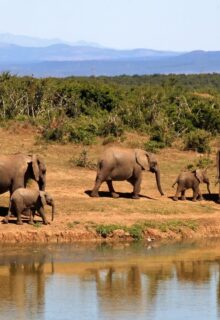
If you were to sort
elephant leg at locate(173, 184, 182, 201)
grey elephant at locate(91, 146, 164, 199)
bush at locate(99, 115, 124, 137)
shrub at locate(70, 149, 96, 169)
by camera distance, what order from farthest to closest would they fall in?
bush at locate(99, 115, 124, 137) → shrub at locate(70, 149, 96, 169) → elephant leg at locate(173, 184, 182, 201) → grey elephant at locate(91, 146, 164, 199)

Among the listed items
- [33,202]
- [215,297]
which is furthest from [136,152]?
[215,297]

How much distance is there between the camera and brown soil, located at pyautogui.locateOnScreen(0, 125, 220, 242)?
22.6 m

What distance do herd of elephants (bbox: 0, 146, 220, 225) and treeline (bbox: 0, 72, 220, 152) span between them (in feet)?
19.7

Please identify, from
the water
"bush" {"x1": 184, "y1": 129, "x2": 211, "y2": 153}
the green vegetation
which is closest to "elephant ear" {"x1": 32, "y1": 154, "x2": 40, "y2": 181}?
the green vegetation

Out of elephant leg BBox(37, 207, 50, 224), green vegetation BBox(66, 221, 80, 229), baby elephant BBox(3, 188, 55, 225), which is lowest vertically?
green vegetation BBox(66, 221, 80, 229)

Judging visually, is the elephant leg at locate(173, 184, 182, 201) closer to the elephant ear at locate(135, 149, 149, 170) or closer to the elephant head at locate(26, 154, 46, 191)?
the elephant ear at locate(135, 149, 149, 170)

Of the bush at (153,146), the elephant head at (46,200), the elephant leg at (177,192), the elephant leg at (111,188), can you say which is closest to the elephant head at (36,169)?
the elephant head at (46,200)

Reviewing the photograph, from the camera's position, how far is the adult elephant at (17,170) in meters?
22.9

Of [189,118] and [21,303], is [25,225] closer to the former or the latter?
[21,303]

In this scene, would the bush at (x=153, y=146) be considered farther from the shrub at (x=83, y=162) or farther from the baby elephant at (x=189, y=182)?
the baby elephant at (x=189, y=182)

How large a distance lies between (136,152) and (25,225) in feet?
15.5

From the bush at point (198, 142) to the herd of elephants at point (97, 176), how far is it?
5256 mm

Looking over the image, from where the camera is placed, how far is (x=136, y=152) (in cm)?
2611

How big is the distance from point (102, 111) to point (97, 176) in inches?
479
